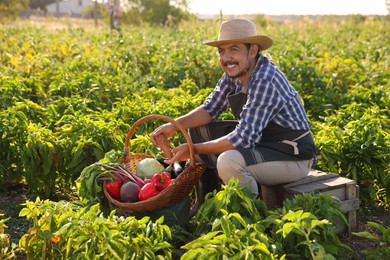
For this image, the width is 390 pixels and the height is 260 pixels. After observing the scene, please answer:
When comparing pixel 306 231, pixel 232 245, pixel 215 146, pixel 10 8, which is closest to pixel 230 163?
pixel 215 146

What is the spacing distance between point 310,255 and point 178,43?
654 cm

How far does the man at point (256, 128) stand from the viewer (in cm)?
382

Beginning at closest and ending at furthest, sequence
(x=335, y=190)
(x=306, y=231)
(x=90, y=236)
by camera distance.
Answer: (x=90, y=236) → (x=306, y=231) → (x=335, y=190)

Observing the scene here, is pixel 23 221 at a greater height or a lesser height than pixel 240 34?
lesser

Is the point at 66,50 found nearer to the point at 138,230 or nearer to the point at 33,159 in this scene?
A: the point at 33,159

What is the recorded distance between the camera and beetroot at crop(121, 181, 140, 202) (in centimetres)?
373

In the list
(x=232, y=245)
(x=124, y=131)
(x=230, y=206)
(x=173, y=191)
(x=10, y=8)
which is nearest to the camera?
(x=232, y=245)

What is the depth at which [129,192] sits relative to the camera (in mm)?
3732

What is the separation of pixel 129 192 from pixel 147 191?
0.11 m

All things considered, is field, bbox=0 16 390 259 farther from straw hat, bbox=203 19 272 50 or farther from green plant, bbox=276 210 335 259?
straw hat, bbox=203 19 272 50

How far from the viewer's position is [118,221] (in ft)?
10.6

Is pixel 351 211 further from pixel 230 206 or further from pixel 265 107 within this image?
pixel 230 206

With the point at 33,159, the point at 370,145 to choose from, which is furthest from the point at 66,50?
the point at 370,145

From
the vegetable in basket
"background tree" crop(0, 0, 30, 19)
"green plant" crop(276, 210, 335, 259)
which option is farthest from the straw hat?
"background tree" crop(0, 0, 30, 19)
